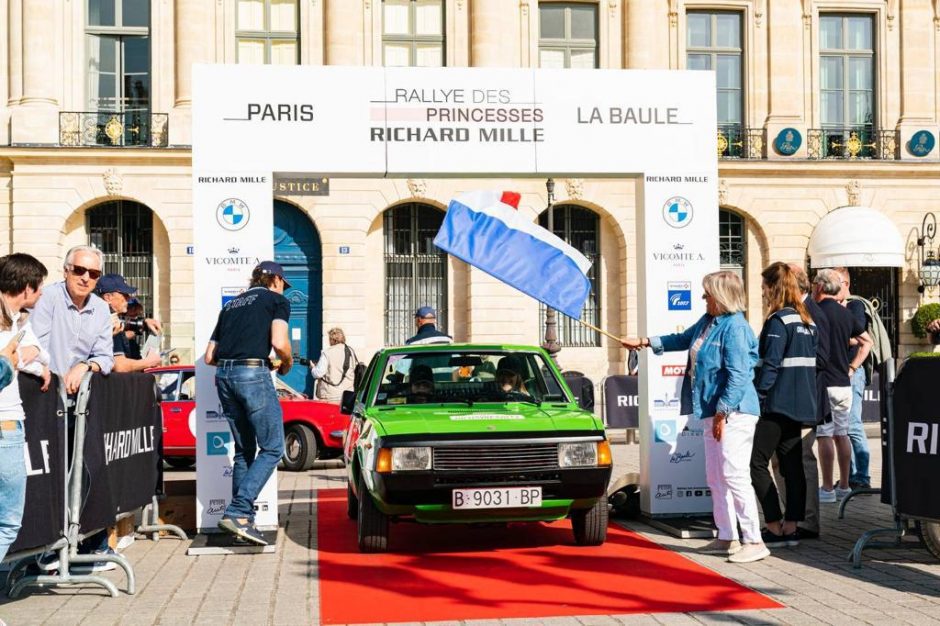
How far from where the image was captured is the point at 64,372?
788 cm

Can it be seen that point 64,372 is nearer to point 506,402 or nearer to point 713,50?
point 506,402

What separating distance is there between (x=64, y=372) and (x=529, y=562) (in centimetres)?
356

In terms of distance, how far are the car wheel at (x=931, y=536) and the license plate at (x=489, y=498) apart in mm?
2827

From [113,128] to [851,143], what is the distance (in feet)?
63.9

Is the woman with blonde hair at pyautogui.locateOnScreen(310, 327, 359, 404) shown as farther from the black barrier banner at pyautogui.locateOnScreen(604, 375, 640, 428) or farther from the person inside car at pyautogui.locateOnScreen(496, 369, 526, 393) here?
the person inside car at pyautogui.locateOnScreen(496, 369, 526, 393)

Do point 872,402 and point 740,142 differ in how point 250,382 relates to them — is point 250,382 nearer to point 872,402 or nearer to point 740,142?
point 872,402

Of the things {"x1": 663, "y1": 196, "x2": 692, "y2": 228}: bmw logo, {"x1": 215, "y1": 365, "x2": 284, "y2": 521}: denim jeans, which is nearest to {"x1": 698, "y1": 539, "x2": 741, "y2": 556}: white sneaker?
{"x1": 663, "y1": 196, "x2": 692, "y2": 228}: bmw logo

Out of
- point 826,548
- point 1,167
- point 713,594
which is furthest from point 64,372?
point 1,167

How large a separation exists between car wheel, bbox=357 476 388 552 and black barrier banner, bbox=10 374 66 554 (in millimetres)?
2345

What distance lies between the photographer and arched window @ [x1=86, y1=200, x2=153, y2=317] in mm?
29125

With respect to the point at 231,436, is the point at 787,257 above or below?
above

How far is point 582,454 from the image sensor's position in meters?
8.48

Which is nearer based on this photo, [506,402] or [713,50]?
[506,402]

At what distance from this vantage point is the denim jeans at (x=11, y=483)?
5.89 meters
